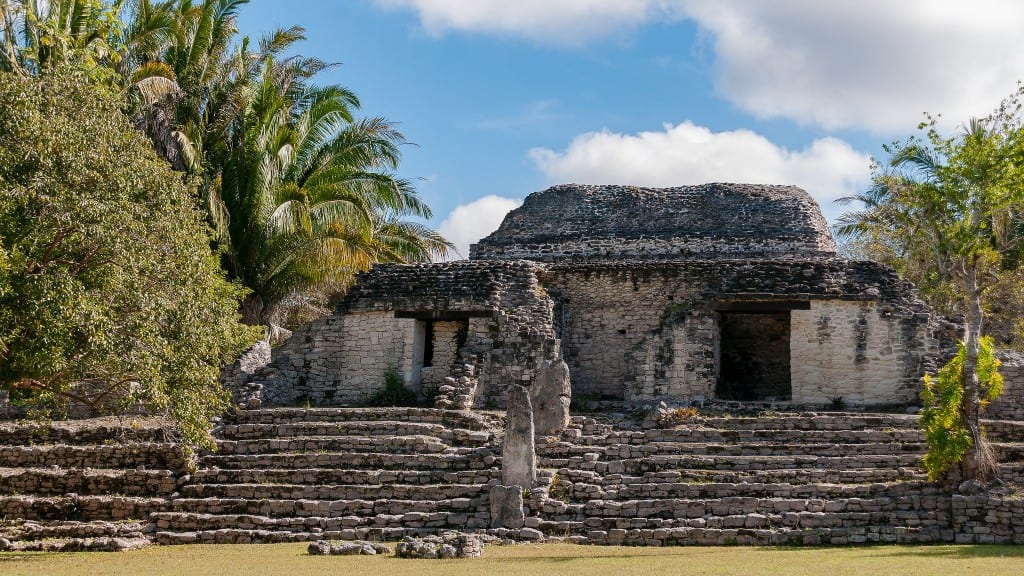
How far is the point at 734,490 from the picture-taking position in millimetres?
13867

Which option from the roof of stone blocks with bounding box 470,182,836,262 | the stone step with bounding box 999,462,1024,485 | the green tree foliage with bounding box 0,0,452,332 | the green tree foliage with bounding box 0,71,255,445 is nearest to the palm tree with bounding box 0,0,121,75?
the green tree foliage with bounding box 0,0,452,332

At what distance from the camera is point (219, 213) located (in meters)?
21.2

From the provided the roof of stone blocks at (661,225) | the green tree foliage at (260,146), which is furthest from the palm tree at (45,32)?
the roof of stone blocks at (661,225)

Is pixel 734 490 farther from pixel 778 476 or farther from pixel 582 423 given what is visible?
pixel 582 423

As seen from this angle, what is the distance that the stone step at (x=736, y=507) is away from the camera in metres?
13.2

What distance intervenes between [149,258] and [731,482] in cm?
757

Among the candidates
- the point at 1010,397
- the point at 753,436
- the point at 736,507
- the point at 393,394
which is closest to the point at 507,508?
the point at 736,507

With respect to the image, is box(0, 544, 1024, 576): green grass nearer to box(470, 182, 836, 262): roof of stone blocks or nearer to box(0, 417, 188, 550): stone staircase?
box(0, 417, 188, 550): stone staircase

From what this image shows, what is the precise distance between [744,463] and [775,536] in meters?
2.09

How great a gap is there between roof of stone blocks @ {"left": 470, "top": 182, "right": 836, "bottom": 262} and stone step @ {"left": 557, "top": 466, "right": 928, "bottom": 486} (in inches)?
364

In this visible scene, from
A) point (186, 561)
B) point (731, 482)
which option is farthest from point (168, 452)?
point (731, 482)

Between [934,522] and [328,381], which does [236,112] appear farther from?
[934,522]

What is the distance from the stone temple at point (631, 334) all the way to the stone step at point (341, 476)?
2.23 m

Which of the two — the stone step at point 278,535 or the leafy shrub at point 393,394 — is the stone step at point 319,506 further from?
the leafy shrub at point 393,394
